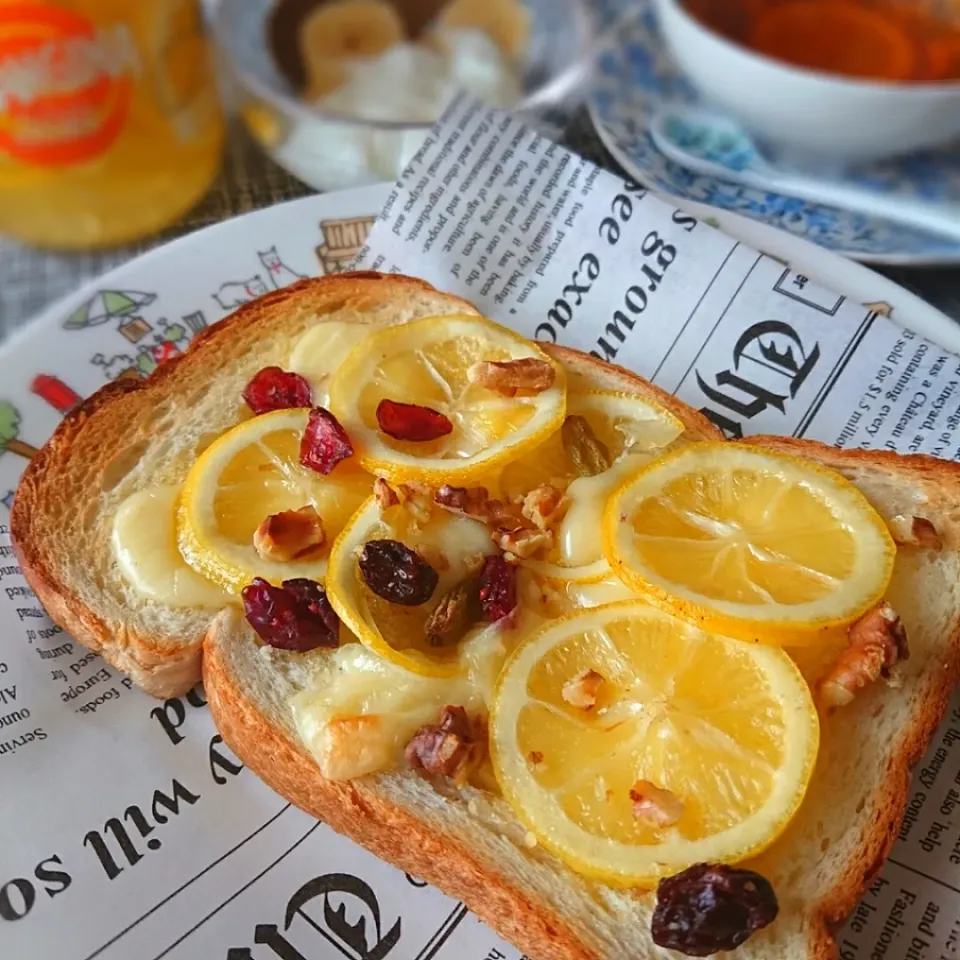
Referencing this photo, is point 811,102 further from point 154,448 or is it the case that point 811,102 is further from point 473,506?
point 154,448

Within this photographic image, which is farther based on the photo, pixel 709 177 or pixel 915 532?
pixel 709 177

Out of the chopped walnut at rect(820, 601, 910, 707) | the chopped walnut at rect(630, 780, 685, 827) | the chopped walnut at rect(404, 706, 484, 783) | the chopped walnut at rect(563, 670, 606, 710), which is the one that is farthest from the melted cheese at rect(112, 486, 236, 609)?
the chopped walnut at rect(820, 601, 910, 707)

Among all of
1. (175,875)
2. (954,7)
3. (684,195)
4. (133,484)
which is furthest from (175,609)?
(954,7)

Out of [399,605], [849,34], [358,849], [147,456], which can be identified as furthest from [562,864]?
[849,34]

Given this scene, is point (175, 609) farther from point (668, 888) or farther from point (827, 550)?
point (827, 550)

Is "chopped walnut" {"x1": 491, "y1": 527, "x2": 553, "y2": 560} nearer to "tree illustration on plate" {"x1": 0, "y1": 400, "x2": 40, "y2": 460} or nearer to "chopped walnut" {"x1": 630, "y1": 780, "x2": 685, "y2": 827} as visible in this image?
"chopped walnut" {"x1": 630, "y1": 780, "x2": 685, "y2": 827}

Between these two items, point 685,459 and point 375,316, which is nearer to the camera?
point 685,459
